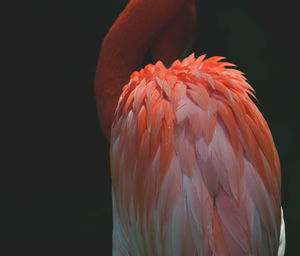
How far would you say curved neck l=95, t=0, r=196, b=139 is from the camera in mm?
917

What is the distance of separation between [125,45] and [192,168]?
50 cm

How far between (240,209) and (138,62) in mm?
567

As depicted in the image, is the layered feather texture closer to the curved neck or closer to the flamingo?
the flamingo

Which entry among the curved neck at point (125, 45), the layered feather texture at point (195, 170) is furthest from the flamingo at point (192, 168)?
the curved neck at point (125, 45)

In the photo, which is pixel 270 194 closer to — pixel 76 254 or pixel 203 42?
pixel 203 42

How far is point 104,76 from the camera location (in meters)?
0.96

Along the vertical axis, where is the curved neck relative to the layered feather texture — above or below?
above

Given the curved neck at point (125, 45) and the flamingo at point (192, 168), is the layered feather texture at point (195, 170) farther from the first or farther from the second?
the curved neck at point (125, 45)

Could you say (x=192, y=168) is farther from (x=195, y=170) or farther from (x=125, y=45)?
(x=125, y=45)

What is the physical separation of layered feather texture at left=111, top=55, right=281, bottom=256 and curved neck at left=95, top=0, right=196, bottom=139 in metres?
0.28

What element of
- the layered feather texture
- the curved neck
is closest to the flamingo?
the layered feather texture

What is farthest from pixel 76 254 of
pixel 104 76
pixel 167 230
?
pixel 167 230

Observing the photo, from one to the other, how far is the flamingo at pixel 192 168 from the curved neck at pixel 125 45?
0.23 m

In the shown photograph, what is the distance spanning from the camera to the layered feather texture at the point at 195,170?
566 mm
